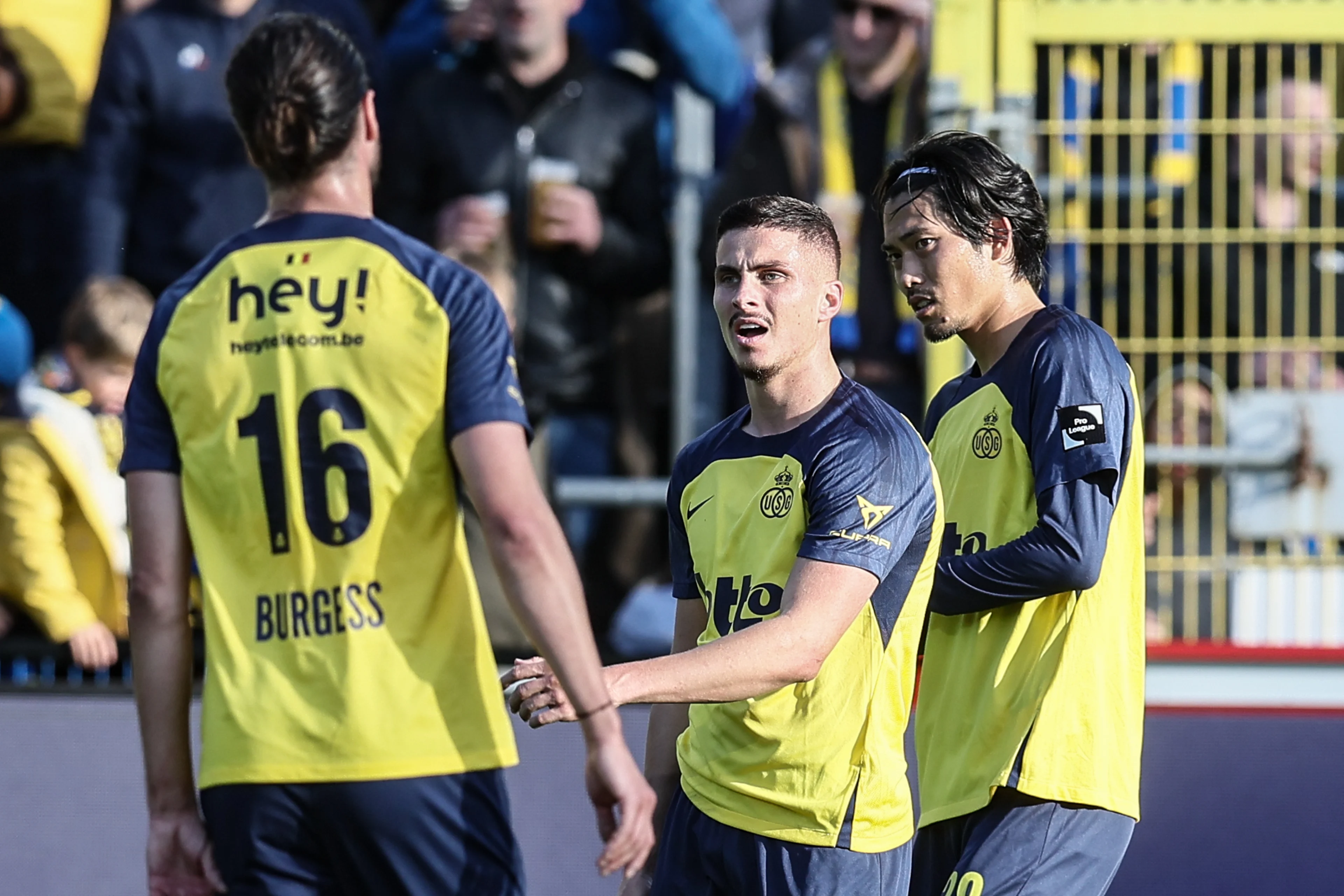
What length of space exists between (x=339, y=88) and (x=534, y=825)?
10.3 ft

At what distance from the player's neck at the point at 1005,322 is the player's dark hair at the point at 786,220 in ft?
1.28

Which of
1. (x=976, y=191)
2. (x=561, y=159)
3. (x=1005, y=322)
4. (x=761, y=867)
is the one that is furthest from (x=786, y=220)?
(x=561, y=159)

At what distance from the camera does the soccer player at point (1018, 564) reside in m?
3.11

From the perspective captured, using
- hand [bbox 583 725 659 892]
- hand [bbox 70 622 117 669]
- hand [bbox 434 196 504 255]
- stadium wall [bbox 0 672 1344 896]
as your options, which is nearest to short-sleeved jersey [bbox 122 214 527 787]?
hand [bbox 583 725 659 892]

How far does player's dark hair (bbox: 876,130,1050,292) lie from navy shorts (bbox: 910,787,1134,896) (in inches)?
42.8

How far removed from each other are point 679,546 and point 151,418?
110cm

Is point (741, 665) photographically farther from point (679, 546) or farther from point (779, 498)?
point (679, 546)

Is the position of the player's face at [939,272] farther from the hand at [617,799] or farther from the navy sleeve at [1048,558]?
the hand at [617,799]

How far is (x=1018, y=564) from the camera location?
3.09 m

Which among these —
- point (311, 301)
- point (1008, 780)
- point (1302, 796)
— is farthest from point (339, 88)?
point (1302, 796)

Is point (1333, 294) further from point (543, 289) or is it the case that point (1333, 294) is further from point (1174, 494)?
point (543, 289)

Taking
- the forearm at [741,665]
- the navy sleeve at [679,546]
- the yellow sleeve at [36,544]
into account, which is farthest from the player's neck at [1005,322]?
the yellow sleeve at [36,544]

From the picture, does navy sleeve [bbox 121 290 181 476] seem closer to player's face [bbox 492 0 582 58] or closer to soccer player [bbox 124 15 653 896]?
soccer player [bbox 124 15 653 896]

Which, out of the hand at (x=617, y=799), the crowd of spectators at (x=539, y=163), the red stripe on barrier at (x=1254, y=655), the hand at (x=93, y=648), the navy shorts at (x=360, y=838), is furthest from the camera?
the crowd of spectators at (x=539, y=163)
